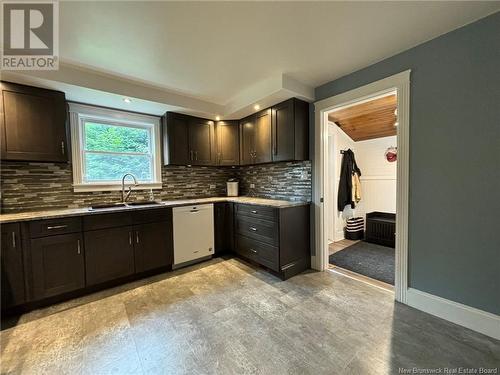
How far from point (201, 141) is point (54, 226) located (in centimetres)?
216

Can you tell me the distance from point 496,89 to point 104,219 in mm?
3763

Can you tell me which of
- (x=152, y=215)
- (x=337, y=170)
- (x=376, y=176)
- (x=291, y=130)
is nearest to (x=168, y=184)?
(x=152, y=215)

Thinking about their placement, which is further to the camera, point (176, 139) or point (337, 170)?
point (337, 170)

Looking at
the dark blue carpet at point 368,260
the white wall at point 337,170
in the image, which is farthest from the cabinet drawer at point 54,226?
the white wall at point 337,170

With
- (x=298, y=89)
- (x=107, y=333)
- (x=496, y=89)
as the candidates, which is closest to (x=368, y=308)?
(x=496, y=89)

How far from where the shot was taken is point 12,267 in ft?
6.35

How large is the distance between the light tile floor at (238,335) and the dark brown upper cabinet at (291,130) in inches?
66.0

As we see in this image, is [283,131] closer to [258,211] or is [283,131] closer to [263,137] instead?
[263,137]

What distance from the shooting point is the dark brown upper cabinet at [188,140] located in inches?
126

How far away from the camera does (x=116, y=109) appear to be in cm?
297

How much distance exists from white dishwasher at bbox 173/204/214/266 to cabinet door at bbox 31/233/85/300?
1.05 metres

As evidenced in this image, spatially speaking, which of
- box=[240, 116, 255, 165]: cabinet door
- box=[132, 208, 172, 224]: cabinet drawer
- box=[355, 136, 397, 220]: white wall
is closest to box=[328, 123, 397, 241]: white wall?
box=[355, 136, 397, 220]: white wall

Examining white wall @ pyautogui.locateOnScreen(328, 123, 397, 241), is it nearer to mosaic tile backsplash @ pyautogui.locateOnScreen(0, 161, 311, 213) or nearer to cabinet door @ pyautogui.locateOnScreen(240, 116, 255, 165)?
mosaic tile backsplash @ pyautogui.locateOnScreen(0, 161, 311, 213)

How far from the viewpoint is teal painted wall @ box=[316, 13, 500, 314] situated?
1.59 metres
